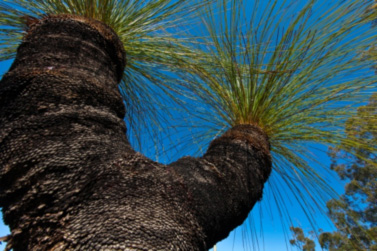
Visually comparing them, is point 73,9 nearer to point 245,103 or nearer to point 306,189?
point 245,103

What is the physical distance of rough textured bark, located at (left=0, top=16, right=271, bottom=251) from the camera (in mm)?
500

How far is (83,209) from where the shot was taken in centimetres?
51

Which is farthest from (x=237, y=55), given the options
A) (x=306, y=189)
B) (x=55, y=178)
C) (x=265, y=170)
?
(x=55, y=178)

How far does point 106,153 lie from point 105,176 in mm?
71

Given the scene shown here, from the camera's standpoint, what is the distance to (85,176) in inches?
22.2

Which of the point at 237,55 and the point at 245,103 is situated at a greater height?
the point at 237,55

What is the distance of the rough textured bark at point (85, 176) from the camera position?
50 cm

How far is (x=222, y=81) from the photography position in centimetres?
Result: 179

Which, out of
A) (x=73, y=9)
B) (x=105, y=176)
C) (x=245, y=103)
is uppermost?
(x=73, y=9)

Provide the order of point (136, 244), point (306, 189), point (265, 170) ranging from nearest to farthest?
point (136, 244)
point (265, 170)
point (306, 189)

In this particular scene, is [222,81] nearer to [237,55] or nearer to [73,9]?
[237,55]

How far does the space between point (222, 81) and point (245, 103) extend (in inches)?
8.4

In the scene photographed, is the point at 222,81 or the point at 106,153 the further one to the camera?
the point at 222,81

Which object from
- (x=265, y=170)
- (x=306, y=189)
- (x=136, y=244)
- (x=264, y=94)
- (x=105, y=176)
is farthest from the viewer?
(x=306, y=189)
